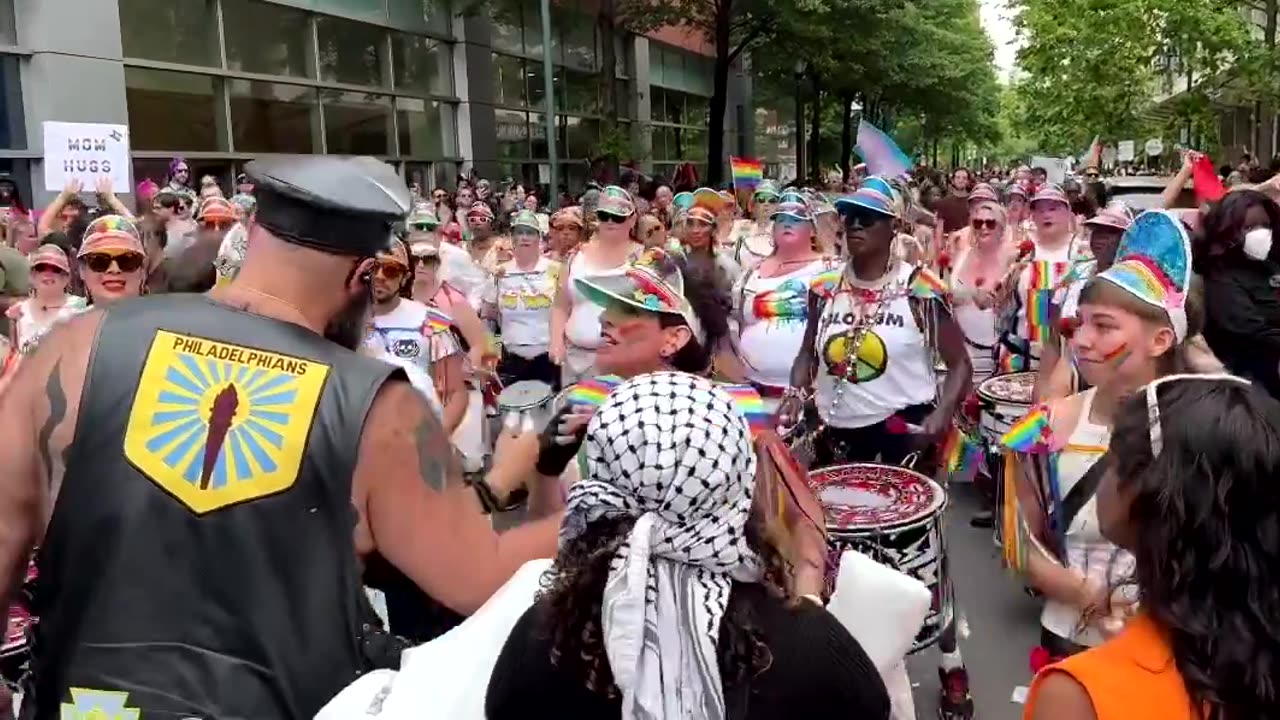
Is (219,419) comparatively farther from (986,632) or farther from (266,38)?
(266,38)

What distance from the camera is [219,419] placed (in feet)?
7.21

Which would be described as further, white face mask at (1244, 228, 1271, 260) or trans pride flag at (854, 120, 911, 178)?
trans pride flag at (854, 120, 911, 178)

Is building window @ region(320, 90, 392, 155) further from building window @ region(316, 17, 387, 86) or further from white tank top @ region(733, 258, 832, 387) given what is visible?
white tank top @ region(733, 258, 832, 387)

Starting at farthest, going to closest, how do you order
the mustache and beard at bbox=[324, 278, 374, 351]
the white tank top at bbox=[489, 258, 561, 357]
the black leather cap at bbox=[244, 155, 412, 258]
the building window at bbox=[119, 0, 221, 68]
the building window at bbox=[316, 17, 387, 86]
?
the building window at bbox=[316, 17, 387, 86] → the building window at bbox=[119, 0, 221, 68] → the white tank top at bbox=[489, 258, 561, 357] → the mustache and beard at bbox=[324, 278, 374, 351] → the black leather cap at bbox=[244, 155, 412, 258]

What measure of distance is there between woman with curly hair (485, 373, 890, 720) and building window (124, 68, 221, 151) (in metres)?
16.8

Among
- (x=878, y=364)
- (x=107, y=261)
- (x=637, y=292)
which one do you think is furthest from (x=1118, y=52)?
(x=637, y=292)

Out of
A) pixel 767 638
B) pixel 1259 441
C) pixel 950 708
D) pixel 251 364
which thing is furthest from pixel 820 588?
pixel 950 708

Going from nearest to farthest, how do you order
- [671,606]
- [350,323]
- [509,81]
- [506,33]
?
[671,606]
[350,323]
[506,33]
[509,81]

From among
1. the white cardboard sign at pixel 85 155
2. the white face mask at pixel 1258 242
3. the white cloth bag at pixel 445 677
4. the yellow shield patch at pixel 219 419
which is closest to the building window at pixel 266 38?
the white cardboard sign at pixel 85 155

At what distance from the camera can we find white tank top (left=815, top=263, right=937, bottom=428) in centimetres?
521

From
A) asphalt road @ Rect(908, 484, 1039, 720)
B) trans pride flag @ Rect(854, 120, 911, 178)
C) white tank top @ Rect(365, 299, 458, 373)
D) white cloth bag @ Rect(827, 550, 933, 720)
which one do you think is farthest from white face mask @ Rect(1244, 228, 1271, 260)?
white cloth bag @ Rect(827, 550, 933, 720)

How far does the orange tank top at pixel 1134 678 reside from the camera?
170 centimetres

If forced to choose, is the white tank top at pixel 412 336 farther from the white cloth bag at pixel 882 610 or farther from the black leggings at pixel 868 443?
the white cloth bag at pixel 882 610

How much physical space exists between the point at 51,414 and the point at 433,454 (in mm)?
700
